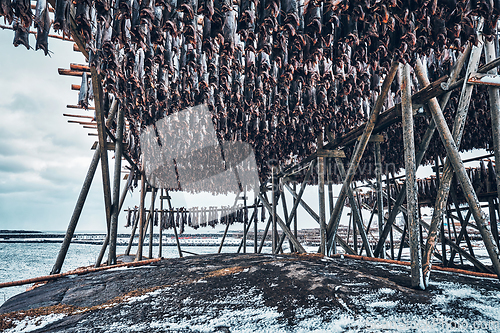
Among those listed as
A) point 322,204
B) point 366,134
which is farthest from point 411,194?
point 322,204

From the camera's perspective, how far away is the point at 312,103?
Result: 5.07 m

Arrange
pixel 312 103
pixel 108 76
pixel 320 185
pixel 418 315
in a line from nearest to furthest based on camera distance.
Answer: pixel 418 315
pixel 108 76
pixel 312 103
pixel 320 185

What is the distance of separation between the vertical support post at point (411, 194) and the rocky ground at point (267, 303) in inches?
7.2

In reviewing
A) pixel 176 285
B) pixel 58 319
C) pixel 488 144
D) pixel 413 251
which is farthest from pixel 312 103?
pixel 488 144

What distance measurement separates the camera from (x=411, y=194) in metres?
2.90

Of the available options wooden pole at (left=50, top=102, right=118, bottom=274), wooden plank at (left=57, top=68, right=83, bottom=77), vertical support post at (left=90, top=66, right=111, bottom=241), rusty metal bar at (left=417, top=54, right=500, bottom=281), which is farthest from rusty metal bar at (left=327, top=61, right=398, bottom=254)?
wooden plank at (left=57, top=68, right=83, bottom=77)

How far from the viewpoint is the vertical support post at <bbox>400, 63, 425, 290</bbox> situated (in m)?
2.80

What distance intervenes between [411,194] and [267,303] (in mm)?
1808

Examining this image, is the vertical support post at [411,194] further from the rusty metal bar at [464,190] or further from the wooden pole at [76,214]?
the wooden pole at [76,214]

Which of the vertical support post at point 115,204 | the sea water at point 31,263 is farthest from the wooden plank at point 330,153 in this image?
the sea water at point 31,263

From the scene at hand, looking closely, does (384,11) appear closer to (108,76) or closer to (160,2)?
(160,2)

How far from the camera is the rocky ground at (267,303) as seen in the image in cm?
216

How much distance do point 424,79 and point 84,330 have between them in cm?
429

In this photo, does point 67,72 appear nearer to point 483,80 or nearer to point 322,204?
point 322,204
